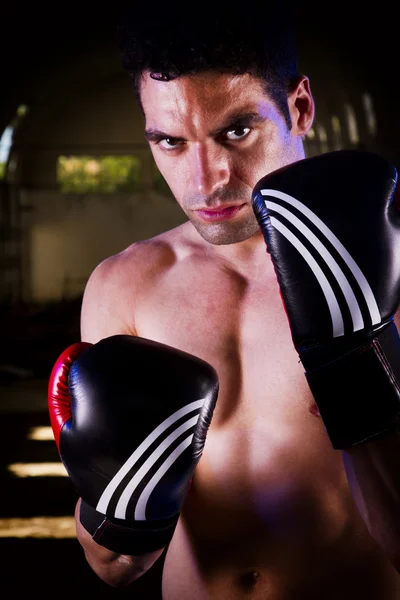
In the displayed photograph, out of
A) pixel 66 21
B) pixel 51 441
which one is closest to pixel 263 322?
pixel 51 441

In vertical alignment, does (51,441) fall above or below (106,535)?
below

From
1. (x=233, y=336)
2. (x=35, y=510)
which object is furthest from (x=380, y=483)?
(x=35, y=510)

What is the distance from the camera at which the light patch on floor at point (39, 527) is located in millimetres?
2670

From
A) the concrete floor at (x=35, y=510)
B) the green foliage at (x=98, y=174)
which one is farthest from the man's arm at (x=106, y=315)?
the green foliage at (x=98, y=174)

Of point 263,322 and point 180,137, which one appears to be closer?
point 180,137

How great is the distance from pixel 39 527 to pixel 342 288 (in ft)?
7.90

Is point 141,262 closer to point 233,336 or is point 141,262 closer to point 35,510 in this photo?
point 233,336

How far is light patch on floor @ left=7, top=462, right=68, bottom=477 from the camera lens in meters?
3.36

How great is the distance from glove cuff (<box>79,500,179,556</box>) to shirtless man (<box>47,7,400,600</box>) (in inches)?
0.5

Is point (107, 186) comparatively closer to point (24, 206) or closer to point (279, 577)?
point (24, 206)

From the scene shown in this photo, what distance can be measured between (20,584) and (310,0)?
195 inches

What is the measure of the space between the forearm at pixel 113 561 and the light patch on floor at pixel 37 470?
2534 mm

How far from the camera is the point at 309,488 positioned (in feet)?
3.11

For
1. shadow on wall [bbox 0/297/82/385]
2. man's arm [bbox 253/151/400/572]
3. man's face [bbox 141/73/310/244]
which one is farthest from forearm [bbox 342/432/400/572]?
shadow on wall [bbox 0/297/82/385]
